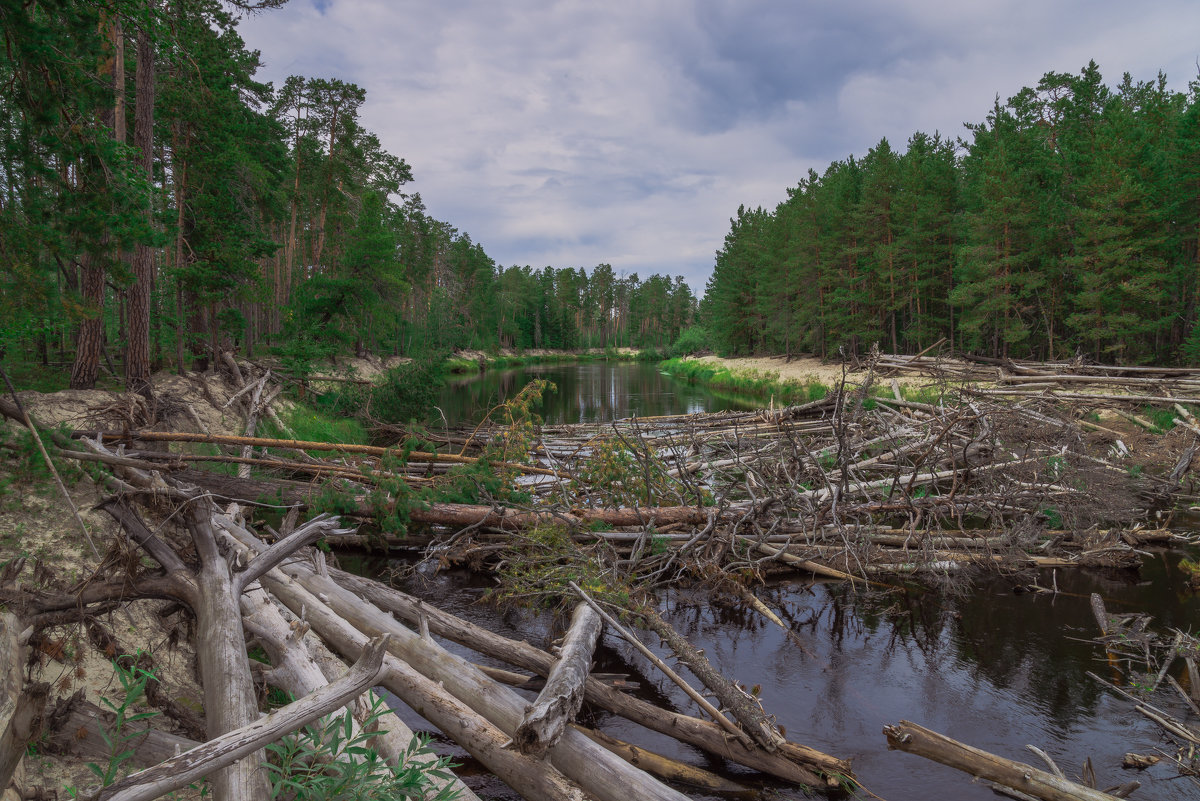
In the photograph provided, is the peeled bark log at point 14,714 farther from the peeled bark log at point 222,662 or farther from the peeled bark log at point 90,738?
the peeled bark log at point 222,662

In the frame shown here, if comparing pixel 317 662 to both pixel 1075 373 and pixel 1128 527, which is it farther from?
pixel 1075 373

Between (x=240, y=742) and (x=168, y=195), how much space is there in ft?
40.4

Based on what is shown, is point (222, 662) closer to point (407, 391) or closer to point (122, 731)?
point (122, 731)

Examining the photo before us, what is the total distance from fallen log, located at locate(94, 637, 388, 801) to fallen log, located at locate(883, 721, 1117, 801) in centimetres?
343

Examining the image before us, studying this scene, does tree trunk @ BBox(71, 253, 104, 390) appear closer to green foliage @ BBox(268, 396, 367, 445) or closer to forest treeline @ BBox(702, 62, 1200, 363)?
green foliage @ BBox(268, 396, 367, 445)

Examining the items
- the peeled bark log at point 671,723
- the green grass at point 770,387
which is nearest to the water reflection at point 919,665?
the peeled bark log at point 671,723

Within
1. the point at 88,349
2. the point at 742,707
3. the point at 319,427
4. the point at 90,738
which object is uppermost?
the point at 88,349

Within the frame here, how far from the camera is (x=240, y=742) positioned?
7.97ft

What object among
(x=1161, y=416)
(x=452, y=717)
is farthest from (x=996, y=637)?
(x=1161, y=416)

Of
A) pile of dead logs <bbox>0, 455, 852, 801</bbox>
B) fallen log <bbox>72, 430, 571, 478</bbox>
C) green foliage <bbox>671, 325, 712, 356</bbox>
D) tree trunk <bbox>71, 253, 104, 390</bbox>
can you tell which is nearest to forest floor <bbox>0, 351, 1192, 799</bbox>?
fallen log <bbox>72, 430, 571, 478</bbox>

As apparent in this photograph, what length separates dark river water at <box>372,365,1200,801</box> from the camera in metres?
4.65

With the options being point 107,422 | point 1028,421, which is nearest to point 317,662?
point 107,422

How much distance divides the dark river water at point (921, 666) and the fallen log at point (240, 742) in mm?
1981

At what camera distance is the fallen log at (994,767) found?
3572 millimetres
